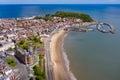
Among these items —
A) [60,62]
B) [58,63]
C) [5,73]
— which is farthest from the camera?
[60,62]

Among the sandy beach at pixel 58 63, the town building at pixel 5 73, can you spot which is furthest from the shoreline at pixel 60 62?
the town building at pixel 5 73

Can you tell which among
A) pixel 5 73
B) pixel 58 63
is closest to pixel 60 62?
pixel 58 63

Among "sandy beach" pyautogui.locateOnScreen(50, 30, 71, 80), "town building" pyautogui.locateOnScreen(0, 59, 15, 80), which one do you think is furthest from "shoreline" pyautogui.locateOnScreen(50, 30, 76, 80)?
"town building" pyautogui.locateOnScreen(0, 59, 15, 80)

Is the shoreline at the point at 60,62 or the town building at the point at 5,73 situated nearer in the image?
the town building at the point at 5,73

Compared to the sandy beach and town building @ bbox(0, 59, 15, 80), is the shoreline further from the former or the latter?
town building @ bbox(0, 59, 15, 80)

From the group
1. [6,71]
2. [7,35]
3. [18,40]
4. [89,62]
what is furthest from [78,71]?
[7,35]

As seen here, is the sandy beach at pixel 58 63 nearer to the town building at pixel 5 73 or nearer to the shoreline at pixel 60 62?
the shoreline at pixel 60 62

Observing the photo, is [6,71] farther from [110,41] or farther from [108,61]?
[110,41]

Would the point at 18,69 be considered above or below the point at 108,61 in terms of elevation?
above

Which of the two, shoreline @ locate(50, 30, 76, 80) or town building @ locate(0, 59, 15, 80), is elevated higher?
town building @ locate(0, 59, 15, 80)

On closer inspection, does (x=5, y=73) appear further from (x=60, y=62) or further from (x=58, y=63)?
(x=60, y=62)

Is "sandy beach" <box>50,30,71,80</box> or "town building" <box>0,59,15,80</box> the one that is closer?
"town building" <box>0,59,15,80</box>
